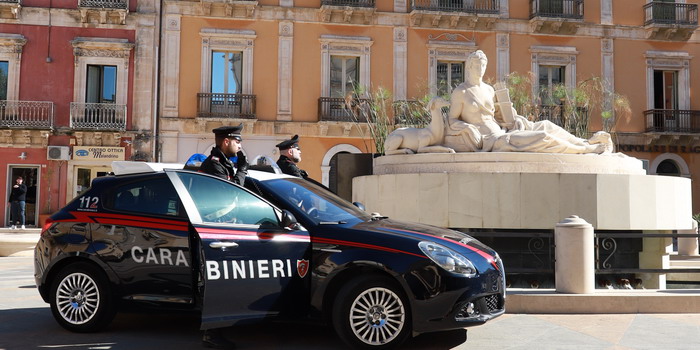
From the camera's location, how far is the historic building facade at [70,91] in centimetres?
2505

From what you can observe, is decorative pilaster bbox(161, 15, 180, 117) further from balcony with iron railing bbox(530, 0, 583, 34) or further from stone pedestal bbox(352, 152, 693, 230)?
stone pedestal bbox(352, 152, 693, 230)

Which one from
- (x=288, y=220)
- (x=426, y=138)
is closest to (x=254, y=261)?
(x=288, y=220)

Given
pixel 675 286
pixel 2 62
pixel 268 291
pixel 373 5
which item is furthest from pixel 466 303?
pixel 2 62

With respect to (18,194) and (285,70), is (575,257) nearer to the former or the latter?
(285,70)

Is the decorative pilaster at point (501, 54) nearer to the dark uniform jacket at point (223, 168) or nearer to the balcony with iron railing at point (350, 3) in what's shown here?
the balcony with iron railing at point (350, 3)

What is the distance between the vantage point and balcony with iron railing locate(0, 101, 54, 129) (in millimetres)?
24781

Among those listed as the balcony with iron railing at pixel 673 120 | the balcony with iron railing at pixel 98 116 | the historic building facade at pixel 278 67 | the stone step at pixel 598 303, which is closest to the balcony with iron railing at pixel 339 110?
the historic building facade at pixel 278 67

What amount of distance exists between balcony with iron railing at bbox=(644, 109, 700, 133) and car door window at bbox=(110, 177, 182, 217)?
26118mm

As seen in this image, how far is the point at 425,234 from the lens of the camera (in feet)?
17.6

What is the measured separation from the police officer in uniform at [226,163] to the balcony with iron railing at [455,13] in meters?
21.4

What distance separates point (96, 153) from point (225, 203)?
21553 millimetres

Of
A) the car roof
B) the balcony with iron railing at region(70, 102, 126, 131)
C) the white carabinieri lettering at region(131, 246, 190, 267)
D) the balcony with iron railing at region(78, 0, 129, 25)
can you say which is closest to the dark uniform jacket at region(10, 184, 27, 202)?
the balcony with iron railing at region(70, 102, 126, 131)

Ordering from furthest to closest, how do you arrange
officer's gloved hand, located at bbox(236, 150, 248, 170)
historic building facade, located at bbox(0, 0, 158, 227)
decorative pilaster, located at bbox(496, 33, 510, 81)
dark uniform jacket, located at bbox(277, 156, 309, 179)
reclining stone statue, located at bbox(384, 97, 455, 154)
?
decorative pilaster, located at bbox(496, 33, 510, 81)
historic building facade, located at bbox(0, 0, 158, 227)
reclining stone statue, located at bbox(384, 97, 455, 154)
dark uniform jacket, located at bbox(277, 156, 309, 179)
officer's gloved hand, located at bbox(236, 150, 248, 170)

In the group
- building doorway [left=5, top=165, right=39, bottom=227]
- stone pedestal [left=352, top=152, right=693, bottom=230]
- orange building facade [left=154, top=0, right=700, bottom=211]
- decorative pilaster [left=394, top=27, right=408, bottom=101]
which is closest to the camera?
stone pedestal [left=352, top=152, right=693, bottom=230]
